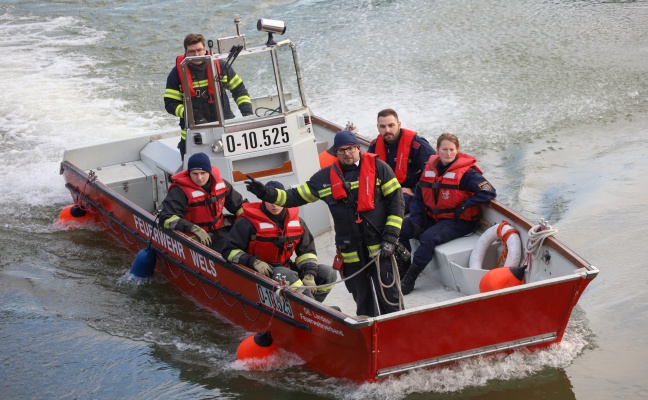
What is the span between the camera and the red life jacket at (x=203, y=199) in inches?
277

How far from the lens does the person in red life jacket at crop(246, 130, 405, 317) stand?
582cm

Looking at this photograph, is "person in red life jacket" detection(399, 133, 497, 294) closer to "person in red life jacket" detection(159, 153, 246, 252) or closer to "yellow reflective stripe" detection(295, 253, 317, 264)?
"yellow reflective stripe" detection(295, 253, 317, 264)

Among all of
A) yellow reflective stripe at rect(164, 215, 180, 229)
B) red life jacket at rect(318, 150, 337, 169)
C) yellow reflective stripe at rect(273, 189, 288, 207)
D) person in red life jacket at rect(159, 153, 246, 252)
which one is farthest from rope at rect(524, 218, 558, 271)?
yellow reflective stripe at rect(164, 215, 180, 229)

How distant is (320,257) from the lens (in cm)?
766

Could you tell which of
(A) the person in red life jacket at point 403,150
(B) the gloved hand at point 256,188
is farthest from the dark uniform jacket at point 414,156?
(B) the gloved hand at point 256,188

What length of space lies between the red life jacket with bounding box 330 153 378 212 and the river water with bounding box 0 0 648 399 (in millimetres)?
1104

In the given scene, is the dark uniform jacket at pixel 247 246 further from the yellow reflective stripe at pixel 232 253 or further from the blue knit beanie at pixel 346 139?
the blue knit beanie at pixel 346 139

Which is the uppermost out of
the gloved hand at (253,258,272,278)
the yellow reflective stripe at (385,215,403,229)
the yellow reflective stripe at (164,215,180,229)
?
the yellow reflective stripe at (385,215,403,229)

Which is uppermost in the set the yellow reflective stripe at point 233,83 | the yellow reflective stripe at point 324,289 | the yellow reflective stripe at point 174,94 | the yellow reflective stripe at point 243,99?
the yellow reflective stripe at point 233,83

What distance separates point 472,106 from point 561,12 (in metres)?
4.15

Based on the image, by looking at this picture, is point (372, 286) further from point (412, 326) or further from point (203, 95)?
point (203, 95)

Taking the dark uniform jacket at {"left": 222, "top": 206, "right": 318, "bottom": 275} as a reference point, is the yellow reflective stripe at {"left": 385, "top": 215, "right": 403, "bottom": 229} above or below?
above

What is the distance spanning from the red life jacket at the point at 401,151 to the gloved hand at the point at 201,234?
1.48 m

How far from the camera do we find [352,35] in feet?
50.2
